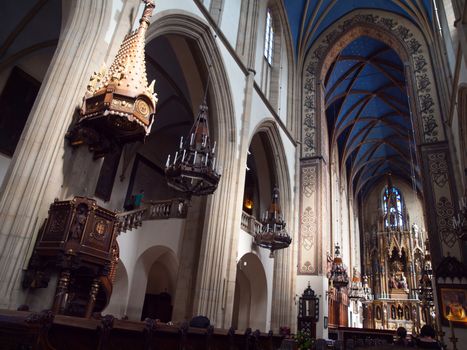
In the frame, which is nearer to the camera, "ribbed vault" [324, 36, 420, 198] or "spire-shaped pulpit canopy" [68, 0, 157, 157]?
"spire-shaped pulpit canopy" [68, 0, 157, 157]

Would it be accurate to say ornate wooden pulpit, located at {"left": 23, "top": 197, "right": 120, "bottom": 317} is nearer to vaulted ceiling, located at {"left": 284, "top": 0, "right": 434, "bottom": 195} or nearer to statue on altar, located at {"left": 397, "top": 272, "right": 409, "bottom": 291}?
vaulted ceiling, located at {"left": 284, "top": 0, "right": 434, "bottom": 195}

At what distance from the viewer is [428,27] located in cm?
1396

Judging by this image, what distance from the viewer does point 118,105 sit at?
15.5ft

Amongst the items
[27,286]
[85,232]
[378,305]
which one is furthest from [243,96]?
[378,305]

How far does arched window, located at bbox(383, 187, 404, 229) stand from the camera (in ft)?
98.2

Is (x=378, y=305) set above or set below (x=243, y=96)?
below

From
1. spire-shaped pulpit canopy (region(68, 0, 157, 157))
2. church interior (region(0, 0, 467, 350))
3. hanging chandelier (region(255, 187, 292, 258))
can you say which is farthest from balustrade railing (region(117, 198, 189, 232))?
spire-shaped pulpit canopy (region(68, 0, 157, 157))

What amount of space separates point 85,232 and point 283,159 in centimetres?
992

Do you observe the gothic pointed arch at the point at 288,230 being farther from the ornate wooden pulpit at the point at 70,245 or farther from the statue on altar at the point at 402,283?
the statue on altar at the point at 402,283

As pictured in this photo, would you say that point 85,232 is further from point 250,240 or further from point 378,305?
point 378,305

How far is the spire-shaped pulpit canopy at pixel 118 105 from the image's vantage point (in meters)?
4.75

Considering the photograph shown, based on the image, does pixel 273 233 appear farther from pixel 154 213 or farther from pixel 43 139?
pixel 43 139

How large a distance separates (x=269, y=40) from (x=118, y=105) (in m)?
10.9

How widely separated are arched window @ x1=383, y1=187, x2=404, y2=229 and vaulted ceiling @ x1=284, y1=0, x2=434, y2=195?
1693 mm
